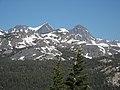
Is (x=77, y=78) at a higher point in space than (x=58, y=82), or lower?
higher

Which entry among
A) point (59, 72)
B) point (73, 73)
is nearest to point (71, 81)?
point (73, 73)

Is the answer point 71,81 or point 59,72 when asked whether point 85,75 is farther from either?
point 59,72

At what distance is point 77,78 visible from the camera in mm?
29594

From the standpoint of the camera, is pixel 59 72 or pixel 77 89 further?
pixel 59 72

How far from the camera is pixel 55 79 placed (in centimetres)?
3206

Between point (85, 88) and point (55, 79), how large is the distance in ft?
12.3

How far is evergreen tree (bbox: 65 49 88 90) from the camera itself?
29516 mm

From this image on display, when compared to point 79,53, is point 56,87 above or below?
below

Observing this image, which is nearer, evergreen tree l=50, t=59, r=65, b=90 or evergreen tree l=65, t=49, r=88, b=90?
evergreen tree l=65, t=49, r=88, b=90

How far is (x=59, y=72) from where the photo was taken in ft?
106

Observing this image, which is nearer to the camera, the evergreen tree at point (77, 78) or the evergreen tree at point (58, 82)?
the evergreen tree at point (77, 78)

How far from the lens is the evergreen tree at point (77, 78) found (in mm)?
29516

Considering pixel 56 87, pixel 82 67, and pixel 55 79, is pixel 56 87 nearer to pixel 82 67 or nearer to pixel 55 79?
pixel 55 79

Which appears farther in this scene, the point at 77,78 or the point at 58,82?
the point at 58,82
